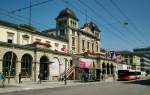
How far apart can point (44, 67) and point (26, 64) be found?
5.83 meters

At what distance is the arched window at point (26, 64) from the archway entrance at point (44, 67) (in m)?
3.74

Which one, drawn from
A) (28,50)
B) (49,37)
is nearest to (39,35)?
(49,37)

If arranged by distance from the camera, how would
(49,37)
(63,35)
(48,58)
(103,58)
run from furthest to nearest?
(103,58)
(63,35)
(49,37)
(48,58)

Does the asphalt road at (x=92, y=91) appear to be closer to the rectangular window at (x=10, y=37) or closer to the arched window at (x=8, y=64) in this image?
the arched window at (x=8, y=64)

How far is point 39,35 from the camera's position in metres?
55.2

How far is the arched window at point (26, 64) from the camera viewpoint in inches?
1692

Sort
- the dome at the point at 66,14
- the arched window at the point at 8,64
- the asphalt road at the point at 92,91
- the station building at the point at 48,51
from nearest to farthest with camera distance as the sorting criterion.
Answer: the asphalt road at the point at 92,91, the arched window at the point at 8,64, the station building at the point at 48,51, the dome at the point at 66,14

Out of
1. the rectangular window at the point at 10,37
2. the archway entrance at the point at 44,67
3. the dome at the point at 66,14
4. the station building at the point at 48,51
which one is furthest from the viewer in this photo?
the dome at the point at 66,14

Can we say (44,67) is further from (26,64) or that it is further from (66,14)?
(66,14)

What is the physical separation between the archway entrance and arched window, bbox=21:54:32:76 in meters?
3.74

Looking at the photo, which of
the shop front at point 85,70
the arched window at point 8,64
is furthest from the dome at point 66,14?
the arched window at point 8,64

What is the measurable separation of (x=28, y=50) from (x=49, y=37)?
15668 millimetres

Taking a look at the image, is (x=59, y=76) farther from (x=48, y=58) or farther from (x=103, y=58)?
(x=103, y=58)

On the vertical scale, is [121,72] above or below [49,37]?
below
